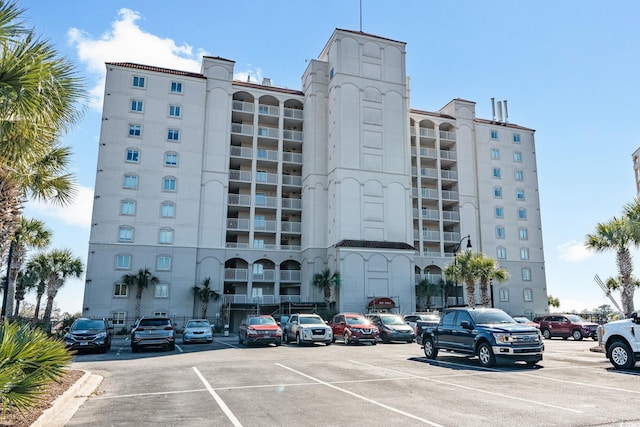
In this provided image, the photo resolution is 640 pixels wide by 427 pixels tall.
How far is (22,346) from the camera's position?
6.94 metres

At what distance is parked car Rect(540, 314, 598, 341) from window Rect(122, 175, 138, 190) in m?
36.1

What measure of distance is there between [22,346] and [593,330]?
3227 cm

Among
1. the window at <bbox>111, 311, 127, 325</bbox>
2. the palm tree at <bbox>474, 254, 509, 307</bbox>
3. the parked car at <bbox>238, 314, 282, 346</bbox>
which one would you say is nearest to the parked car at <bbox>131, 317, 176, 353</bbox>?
the parked car at <bbox>238, 314, 282, 346</bbox>

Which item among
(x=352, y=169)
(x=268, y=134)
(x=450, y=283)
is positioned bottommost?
(x=450, y=283)

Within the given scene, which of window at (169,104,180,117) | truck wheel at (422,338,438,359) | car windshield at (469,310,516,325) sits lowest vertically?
truck wheel at (422,338,438,359)

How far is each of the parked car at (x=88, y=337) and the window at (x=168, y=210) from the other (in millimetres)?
22818

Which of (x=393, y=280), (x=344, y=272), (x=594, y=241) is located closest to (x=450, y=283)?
(x=393, y=280)

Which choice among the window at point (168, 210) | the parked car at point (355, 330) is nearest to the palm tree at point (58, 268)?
the window at point (168, 210)

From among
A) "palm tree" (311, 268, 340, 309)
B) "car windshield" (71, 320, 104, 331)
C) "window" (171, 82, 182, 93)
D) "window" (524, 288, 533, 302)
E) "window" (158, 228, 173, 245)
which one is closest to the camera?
"car windshield" (71, 320, 104, 331)

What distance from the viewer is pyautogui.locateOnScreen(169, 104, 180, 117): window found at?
150 feet

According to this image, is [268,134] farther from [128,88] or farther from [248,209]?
[128,88]

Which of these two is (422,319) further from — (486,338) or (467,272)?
(486,338)

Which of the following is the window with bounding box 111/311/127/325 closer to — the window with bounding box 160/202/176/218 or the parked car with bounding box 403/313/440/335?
the window with bounding box 160/202/176/218

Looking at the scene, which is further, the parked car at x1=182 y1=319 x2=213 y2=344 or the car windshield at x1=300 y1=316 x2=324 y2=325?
the parked car at x1=182 y1=319 x2=213 y2=344
